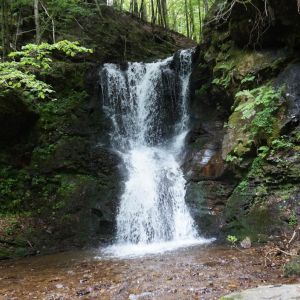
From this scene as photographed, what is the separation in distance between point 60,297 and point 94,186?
592 centimetres

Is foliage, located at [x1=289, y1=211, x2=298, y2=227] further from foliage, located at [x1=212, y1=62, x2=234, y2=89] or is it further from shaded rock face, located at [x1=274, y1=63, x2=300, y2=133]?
foliage, located at [x1=212, y1=62, x2=234, y2=89]

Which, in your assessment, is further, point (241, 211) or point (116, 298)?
point (241, 211)

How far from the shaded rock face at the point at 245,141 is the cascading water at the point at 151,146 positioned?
650 mm

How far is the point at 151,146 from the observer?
1412cm

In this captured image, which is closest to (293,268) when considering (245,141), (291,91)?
(245,141)

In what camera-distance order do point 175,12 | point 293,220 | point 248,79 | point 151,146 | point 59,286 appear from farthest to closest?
point 175,12
point 151,146
point 248,79
point 293,220
point 59,286

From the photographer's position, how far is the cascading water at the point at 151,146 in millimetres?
10242

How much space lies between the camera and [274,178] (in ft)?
29.2

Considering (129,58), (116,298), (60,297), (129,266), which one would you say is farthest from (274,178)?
(129,58)

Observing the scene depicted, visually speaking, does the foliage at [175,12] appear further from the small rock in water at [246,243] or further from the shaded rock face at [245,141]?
the small rock in water at [246,243]

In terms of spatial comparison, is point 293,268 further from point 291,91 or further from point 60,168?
point 60,168

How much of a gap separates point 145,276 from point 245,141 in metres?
4.87

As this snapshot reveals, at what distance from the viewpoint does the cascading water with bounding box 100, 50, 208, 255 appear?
1024 cm

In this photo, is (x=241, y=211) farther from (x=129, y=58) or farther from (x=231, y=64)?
(x=129, y=58)
